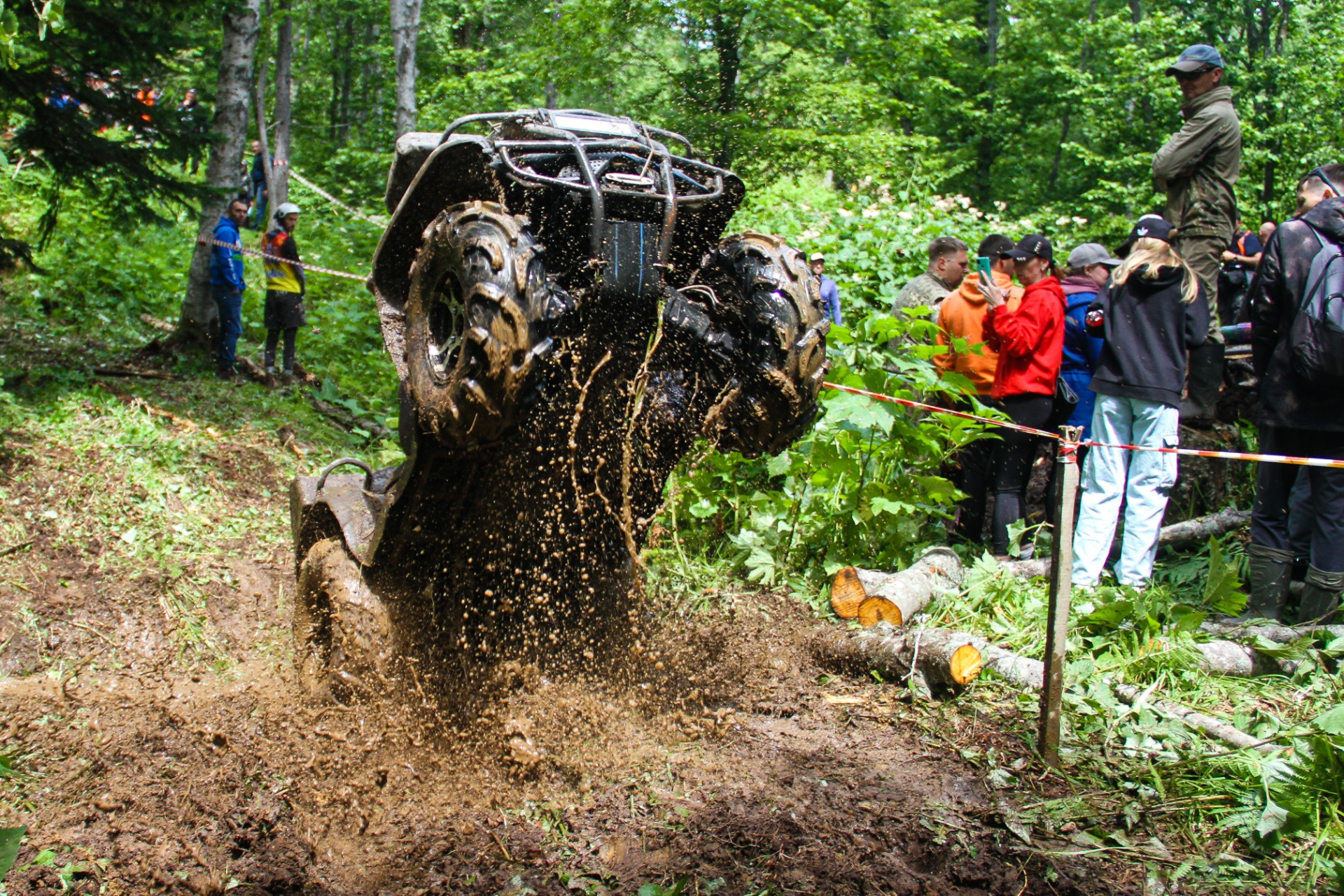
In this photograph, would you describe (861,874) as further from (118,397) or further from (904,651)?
(118,397)

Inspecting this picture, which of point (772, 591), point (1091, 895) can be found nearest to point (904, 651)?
point (772, 591)

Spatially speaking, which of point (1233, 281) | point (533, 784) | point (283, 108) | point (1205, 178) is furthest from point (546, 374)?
point (283, 108)

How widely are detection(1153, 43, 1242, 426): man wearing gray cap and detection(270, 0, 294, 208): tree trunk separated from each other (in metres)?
15.7

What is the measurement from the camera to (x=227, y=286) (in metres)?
9.52

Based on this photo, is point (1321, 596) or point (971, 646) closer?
point (971, 646)

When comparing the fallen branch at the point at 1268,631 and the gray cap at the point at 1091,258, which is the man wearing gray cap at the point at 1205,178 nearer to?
the gray cap at the point at 1091,258

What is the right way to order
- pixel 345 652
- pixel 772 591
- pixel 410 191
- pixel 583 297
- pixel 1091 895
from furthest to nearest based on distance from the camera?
1. pixel 772 591
2. pixel 345 652
3. pixel 410 191
4. pixel 583 297
5. pixel 1091 895

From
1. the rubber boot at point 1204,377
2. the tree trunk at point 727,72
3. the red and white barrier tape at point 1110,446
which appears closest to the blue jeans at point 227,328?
the tree trunk at point 727,72

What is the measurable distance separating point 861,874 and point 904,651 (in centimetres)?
152

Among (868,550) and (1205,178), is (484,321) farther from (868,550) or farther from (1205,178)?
(1205,178)

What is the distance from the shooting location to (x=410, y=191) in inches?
133

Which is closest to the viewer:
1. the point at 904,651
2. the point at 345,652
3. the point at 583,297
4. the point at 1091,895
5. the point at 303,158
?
the point at 1091,895

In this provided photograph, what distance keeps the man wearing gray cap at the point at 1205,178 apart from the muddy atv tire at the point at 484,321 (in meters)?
4.70

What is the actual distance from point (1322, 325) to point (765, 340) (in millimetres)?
2789
